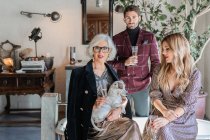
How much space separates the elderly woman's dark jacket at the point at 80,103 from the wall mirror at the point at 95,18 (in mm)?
2545

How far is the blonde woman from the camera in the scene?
6.28ft

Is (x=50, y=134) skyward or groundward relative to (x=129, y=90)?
groundward

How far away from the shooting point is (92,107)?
190 cm

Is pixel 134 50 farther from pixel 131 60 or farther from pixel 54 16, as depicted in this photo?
pixel 54 16

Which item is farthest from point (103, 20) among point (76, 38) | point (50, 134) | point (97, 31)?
point (50, 134)

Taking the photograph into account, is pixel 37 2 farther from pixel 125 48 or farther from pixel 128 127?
pixel 128 127

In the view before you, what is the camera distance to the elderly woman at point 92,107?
192cm

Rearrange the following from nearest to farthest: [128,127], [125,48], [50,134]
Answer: [128,127] → [50,134] → [125,48]

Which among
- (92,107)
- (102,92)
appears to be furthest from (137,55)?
(92,107)

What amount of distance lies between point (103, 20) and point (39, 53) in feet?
3.66

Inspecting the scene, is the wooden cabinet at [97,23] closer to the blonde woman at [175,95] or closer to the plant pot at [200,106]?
the plant pot at [200,106]

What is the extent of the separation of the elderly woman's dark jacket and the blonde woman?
0.41 metres

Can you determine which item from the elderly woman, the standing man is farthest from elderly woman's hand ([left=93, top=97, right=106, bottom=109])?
the standing man

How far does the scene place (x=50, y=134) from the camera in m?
2.19
